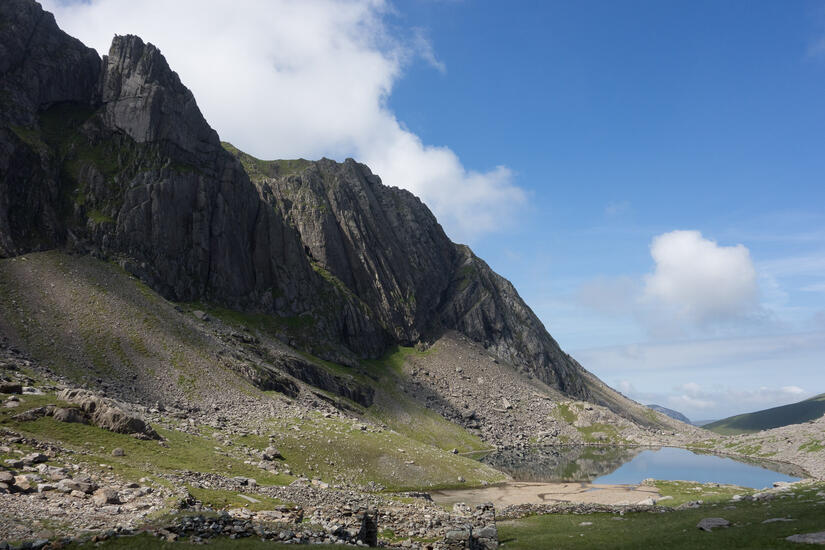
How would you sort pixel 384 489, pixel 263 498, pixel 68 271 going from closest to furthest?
pixel 263 498, pixel 384 489, pixel 68 271

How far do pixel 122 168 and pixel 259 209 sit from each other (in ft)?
170

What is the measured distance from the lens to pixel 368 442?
96.2 metres

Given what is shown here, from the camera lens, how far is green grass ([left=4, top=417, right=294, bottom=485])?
46406 mm

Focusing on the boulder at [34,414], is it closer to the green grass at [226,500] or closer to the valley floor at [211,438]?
the valley floor at [211,438]

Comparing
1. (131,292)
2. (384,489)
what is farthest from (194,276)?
(384,489)

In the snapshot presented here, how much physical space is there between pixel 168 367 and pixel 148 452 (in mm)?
52453

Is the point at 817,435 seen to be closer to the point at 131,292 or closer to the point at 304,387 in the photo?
the point at 304,387

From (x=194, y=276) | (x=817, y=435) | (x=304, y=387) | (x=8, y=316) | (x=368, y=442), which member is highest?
(x=194, y=276)

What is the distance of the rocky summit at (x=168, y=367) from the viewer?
35344 millimetres

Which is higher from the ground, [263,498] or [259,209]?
[259,209]

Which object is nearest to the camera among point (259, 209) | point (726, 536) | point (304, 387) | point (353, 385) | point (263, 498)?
point (726, 536)

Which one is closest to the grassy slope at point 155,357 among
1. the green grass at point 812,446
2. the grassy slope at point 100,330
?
the grassy slope at point 100,330

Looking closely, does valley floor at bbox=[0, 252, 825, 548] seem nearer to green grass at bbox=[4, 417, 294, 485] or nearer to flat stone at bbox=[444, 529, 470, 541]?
flat stone at bbox=[444, 529, 470, 541]

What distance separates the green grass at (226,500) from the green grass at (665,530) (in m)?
22.2
